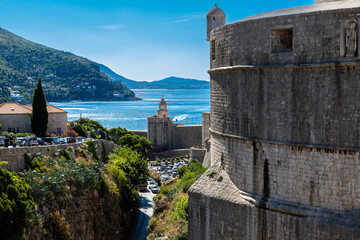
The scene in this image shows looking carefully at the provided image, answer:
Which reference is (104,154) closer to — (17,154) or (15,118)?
(15,118)

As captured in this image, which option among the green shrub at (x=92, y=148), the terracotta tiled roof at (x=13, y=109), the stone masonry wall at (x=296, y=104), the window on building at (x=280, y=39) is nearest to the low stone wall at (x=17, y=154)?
the green shrub at (x=92, y=148)

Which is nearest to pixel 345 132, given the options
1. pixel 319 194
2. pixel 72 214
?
pixel 319 194

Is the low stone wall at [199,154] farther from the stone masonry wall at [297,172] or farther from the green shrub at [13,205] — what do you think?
the stone masonry wall at [297,172]

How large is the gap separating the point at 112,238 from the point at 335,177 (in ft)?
58.1

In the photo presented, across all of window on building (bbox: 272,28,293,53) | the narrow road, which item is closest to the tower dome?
window on building (bbox: 272,28,293,53)

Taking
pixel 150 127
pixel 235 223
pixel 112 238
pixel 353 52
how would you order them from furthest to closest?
pixel 150 127 < pixel 112 238 < pixel 235 223 < pixel 353 52

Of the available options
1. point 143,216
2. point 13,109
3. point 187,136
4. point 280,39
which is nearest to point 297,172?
point 280,39

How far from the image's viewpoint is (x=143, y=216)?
30.6 m

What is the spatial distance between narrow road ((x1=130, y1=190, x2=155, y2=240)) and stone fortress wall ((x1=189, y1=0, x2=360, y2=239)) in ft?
48.7

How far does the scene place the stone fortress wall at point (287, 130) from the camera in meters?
9.62

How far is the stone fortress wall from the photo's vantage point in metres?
9.62

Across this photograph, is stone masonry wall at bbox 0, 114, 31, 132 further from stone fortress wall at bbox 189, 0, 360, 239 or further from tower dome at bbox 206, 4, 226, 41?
stone fortress wall at bbox 189, 0, 360, 239

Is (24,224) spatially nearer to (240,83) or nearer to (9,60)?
(240,83)

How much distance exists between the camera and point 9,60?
189 m
